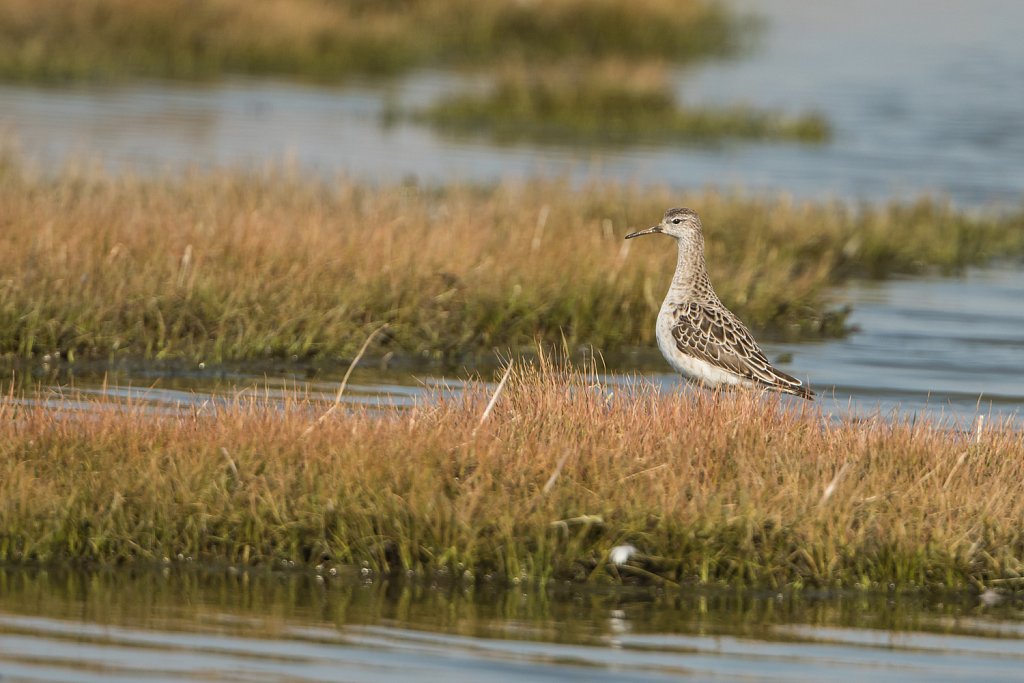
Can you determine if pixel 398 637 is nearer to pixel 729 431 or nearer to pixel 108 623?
pixel 108 623

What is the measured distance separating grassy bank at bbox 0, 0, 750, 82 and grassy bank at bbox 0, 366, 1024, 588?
26792mm

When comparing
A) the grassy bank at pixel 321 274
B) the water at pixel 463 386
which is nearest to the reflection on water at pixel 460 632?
the water at pixel 463 386

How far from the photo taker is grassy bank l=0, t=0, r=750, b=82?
3522 cm

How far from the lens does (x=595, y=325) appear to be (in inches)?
553

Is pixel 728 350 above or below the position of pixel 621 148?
below

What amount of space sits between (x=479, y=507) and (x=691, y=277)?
3.81m

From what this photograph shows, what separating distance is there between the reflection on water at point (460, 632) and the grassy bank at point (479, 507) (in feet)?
0.47

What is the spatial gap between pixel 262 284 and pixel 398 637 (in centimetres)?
658

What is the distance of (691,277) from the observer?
11.2 metres

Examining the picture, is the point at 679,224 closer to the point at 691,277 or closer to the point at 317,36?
the point at 691,277

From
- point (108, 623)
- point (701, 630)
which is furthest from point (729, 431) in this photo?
point (108, 623)

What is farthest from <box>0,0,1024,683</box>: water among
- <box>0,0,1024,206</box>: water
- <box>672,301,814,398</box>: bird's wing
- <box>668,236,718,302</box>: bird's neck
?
<box>668,236,718,302</box>: bird's neck

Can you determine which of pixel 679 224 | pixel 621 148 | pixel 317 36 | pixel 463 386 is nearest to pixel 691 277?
pixel 679 224

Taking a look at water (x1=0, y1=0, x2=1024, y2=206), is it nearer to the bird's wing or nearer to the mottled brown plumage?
the mottled brown plumage
